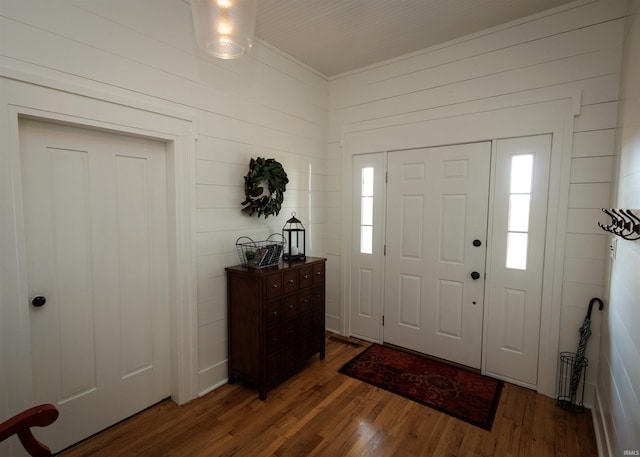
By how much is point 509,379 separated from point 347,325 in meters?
1.63

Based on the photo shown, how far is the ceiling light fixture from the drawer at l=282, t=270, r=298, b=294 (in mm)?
1683

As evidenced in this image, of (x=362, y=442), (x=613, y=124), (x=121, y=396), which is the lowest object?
(x=362, y=442)

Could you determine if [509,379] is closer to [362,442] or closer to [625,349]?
[625,349]

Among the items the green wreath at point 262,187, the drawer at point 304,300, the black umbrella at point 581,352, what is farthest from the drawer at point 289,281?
the black umbrella at point 581,352

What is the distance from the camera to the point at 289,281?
2.59 meters

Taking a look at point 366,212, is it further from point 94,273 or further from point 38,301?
point 38,301

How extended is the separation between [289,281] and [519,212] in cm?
201

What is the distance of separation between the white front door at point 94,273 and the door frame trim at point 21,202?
0.33 ft

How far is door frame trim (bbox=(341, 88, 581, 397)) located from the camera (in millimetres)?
2361

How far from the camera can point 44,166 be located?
5.76 feet

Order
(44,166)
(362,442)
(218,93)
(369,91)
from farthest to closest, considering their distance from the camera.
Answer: (369,91) → (218,93) → (362,442) → (44,166)

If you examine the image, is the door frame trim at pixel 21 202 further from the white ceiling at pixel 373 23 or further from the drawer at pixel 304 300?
the white ceiling at pixel 373 23

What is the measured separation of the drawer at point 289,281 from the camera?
2541 millimetres

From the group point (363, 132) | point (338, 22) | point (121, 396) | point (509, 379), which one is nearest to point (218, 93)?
point (338, 22)
